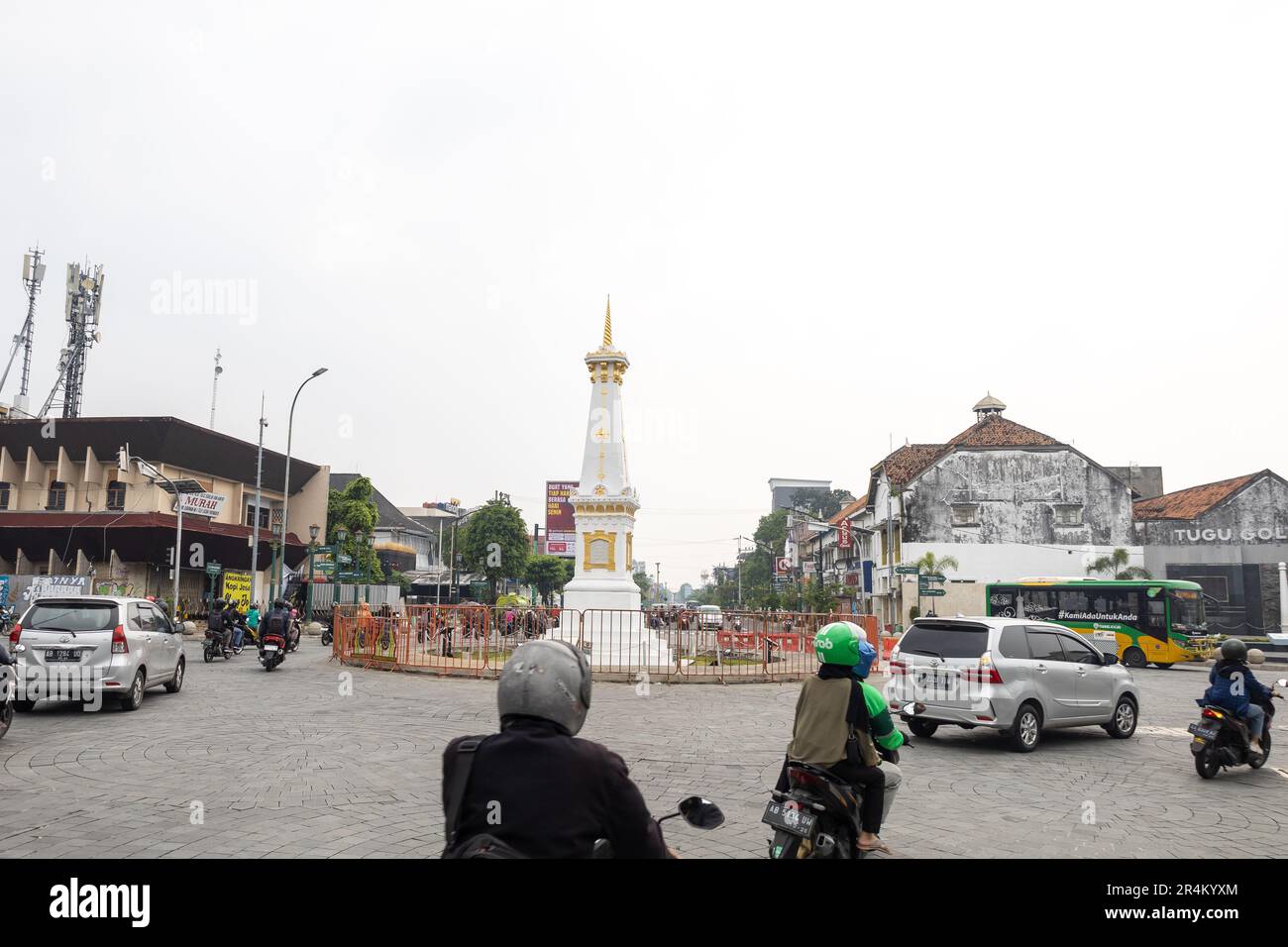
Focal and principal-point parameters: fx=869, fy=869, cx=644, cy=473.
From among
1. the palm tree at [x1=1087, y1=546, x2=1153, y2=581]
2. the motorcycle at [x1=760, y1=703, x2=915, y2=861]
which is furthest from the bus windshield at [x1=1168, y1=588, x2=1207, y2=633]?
the motorcycle at [x1=760, y1=703, x2=915, y2=861]

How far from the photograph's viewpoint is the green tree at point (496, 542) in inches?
2486

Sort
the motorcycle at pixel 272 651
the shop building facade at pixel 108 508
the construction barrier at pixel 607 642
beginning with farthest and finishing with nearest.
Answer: the shop building facade at pixel 108 508
the motorcycle at pixel 272 651
the construction barrier at pixel 607 642

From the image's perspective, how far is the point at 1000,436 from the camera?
151ft

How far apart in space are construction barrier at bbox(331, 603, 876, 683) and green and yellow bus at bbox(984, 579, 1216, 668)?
11.2 meters

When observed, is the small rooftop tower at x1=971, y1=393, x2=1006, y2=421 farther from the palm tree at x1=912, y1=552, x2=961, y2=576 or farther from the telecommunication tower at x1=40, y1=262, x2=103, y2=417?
the telecommunication tower at x1=40, y1=262, x2=103, y2=417

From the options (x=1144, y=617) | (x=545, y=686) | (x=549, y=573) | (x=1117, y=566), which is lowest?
(x=1144, y=617)

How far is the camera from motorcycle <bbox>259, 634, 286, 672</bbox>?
18.8 m

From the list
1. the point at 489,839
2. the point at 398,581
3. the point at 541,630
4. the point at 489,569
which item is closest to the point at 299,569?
the point at 398,581

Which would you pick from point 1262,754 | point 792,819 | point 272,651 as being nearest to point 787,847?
point 792,819

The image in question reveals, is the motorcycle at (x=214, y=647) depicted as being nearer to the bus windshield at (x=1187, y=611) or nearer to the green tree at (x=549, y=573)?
the bus windshield at (x=1187, y=611)

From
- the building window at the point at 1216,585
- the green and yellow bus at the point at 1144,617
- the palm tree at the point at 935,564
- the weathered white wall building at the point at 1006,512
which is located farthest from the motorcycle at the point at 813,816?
the building window at the point at 1216,585

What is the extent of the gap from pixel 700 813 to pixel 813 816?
1.86m

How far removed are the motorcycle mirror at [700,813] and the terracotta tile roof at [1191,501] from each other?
46.8m

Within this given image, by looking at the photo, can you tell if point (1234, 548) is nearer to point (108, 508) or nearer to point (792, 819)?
point (792, 819)
